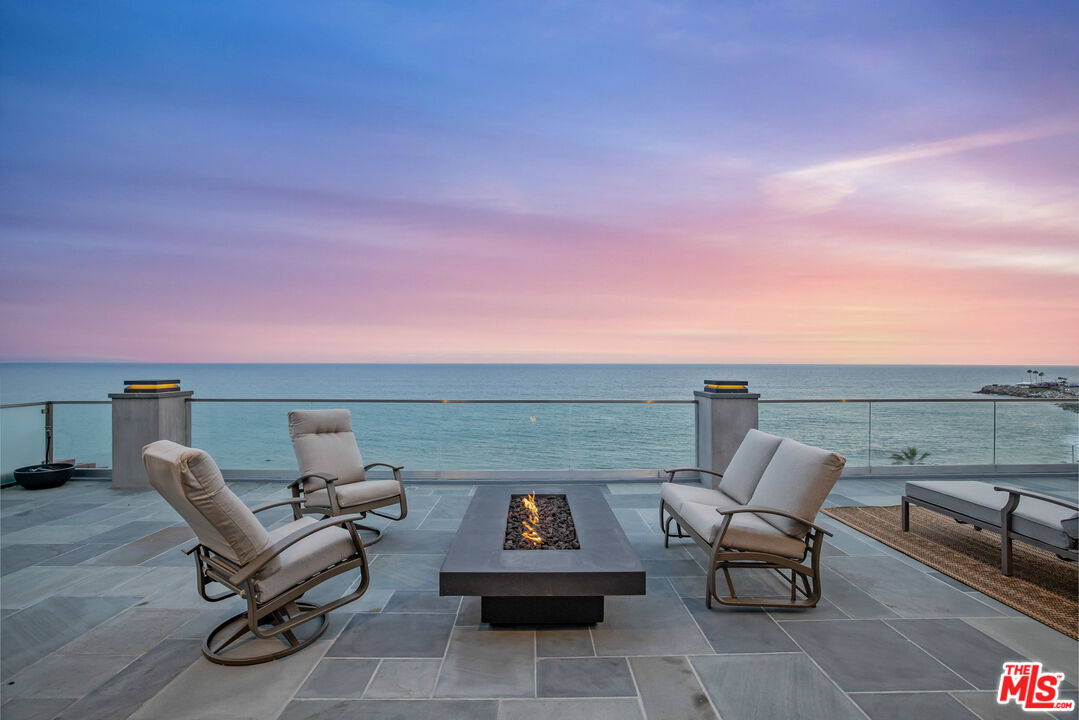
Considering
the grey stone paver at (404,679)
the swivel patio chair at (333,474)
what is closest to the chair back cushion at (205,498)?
the grey stone paver at (404,679)

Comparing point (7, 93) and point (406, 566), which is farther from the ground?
point (7, 93)

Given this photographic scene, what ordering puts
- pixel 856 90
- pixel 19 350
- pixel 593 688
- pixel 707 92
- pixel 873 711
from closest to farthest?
pixel 873 711
pixel 593 688
pixel 856 90
pixel 707 92
pixel 19 350

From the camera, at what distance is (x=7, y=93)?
7.27 meters

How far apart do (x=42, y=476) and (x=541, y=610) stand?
6606 mm

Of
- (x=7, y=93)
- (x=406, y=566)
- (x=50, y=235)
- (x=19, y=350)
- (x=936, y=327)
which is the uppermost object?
(x=7, y=93)

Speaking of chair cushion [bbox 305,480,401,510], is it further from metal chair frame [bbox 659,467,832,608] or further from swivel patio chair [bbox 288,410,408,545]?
metal chair frame [bbox 659,467,832,608]

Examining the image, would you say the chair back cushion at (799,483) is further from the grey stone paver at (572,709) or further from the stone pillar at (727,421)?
the stone pillar at (727,421)

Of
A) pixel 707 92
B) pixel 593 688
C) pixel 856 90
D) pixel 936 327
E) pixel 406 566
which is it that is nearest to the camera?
pixel 593 688

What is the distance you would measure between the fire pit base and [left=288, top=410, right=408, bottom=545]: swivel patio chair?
5.58 ft

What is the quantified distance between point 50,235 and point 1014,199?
17.3 metres

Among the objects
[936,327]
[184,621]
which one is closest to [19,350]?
[184,621]

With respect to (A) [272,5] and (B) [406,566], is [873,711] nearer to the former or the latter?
(B) [406,566]

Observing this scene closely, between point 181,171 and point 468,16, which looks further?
point 181,171

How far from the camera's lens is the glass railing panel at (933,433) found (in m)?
6.52
